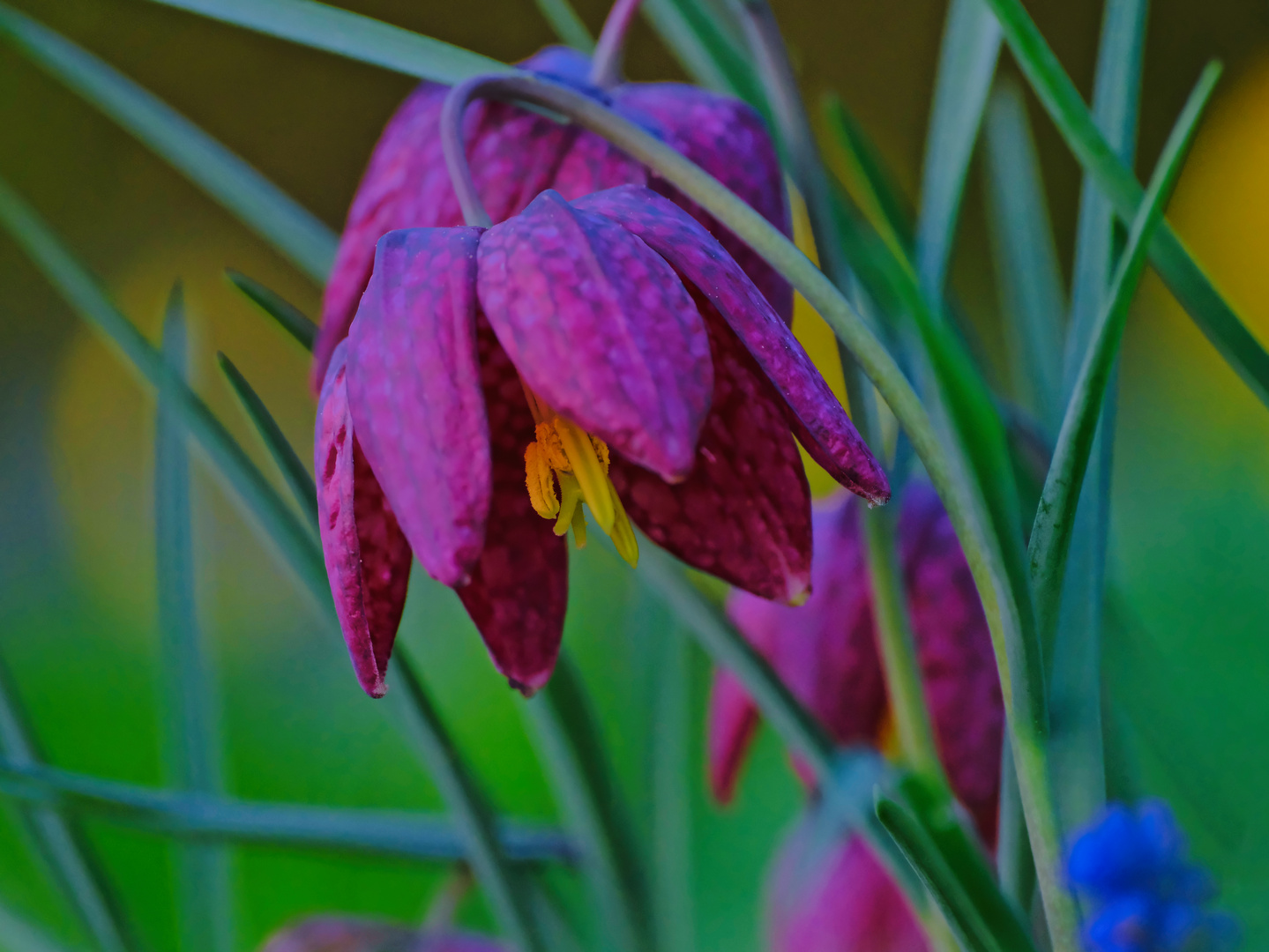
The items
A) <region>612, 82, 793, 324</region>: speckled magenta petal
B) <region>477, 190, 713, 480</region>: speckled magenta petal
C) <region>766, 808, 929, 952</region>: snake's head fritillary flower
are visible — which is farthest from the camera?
<region>766, 808, 929, 952</region>: snake's head fritillary flower

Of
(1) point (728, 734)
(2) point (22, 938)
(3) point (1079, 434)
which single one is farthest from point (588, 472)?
(2) point (22, 938)

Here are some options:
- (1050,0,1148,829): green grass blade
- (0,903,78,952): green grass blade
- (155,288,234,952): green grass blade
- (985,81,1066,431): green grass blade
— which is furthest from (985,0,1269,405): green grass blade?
(0,903,78,952): green grass blade

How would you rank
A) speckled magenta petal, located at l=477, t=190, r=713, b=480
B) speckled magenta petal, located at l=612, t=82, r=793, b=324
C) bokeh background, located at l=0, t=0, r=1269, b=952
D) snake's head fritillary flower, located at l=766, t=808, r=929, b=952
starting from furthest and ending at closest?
bokeh background, located at l=0, t=0, r=1269, b=952
snake's head fritillary flower, located at l=766, t=808, r=929, b=952
speckled magenta petal, located at l=612, t=82, r=793, b=324
speckled magenta petal, located at l=477, t=190, r=713, b=480

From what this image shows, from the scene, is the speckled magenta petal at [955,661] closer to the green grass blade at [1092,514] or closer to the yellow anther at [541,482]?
the green grass blade at [1092,514]

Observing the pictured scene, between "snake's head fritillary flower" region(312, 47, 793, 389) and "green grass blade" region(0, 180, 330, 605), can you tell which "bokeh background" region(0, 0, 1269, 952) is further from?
"snake's head fritillary flower" region(312, 47, 793, 389)

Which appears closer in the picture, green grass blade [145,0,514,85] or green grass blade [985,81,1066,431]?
green grass blade [145,0,514,85]

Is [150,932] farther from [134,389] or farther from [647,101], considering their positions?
[134,389]

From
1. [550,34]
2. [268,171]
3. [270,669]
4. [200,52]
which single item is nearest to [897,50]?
[550,34]
